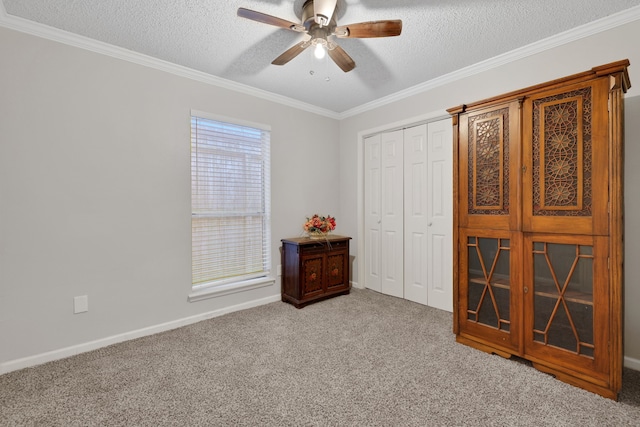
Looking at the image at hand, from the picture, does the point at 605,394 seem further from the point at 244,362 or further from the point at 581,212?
the point at 244,362

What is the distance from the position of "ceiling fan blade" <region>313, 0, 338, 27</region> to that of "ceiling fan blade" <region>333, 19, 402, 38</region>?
0.42 ft

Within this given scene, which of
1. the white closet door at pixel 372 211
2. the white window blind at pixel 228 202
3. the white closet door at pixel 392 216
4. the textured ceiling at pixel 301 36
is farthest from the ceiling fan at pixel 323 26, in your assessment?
the white closet door at pixel 372 211

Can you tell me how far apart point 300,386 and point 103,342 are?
182 cm

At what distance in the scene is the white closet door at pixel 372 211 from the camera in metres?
3.94

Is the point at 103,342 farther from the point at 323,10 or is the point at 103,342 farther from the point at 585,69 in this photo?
the point at 585,69

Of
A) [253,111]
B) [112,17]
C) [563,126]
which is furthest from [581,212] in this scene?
[112,17]

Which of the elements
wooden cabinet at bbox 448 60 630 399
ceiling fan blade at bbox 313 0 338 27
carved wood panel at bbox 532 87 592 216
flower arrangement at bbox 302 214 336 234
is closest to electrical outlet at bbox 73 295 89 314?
flower arrangement at bbox 302 214 336 234

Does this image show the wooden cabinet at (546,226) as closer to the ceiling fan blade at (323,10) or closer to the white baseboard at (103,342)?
the ceiling fan blade at (323,10)

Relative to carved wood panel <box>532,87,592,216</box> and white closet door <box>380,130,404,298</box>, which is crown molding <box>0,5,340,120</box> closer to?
white closet door <box>380,130,404,298</box>

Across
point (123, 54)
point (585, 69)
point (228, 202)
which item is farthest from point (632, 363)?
point (123, 54)

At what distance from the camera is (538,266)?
2.04 metres

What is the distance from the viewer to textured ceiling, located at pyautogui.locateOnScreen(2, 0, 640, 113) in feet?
6.57

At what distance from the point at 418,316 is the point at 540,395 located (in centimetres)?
134

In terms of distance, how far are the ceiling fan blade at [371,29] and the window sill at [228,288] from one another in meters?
Answer: 2.65
